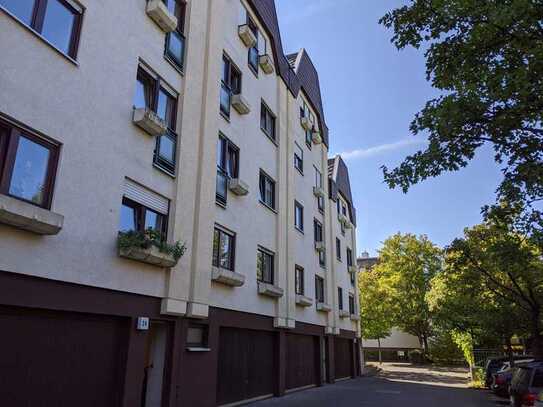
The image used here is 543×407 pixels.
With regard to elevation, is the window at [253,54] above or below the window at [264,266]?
above

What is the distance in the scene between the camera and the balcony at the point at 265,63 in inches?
711

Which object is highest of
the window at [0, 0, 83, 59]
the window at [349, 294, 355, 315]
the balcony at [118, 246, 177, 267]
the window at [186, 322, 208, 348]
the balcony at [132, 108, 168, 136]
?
the window at [0, 0, 83, 59]

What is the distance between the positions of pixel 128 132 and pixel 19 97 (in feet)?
8.77

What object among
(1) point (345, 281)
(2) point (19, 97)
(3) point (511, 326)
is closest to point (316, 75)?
(1) point (345, 281)

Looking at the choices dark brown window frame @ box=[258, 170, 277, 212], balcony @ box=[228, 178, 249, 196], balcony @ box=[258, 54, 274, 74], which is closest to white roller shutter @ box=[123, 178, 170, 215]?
balcony @ box=[228, 178, 249, 196]

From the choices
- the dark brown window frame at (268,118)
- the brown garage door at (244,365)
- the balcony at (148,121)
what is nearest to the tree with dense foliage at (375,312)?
the brown garage door at (244,365)

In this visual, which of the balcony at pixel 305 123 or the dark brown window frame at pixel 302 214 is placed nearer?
the dark brown window frame at pixel 302 214

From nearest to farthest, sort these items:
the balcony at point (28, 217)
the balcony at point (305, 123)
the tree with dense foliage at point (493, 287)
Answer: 1. the balcony at point (28, 217)
2. the tree with dense foliage at point (493, 287)
3. the balcony at point (305, 123)

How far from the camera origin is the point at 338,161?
32.2m

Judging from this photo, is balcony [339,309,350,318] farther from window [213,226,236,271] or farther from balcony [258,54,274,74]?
balcony [258,54,274,74]

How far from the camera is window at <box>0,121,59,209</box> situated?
7.14 metres

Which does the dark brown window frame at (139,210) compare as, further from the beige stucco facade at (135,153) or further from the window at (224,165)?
the window at (224,165)

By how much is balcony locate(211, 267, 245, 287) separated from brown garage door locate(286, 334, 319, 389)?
19.2 feet

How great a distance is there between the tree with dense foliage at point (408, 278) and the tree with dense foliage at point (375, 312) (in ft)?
0.48
